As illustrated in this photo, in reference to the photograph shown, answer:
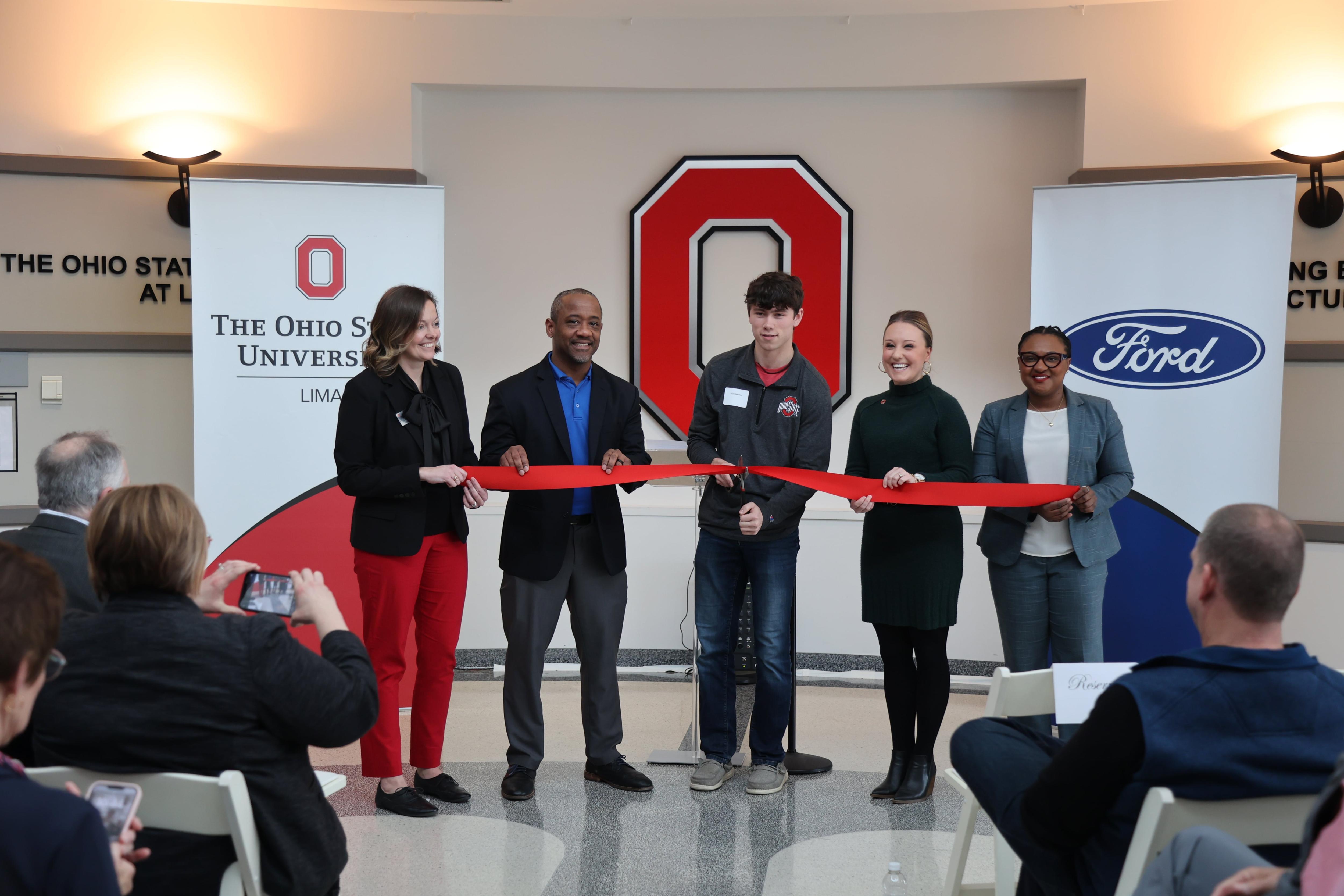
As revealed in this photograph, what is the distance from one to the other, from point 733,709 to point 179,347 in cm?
367

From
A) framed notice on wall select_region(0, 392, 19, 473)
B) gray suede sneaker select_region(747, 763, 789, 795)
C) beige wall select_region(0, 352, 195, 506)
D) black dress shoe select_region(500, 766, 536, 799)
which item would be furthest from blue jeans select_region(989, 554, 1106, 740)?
framed notice on wall select_region(0, 392, 19, 473)

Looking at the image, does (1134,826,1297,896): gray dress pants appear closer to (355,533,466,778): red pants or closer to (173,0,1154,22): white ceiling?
(355,533,466,778): red pants

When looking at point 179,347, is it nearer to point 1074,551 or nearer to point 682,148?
point 682,148

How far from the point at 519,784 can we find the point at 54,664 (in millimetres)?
2471

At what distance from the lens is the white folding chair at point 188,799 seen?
64.1 inches

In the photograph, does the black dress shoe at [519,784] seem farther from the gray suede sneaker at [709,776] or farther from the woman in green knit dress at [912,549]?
the woman in green knit dress at [912,549]

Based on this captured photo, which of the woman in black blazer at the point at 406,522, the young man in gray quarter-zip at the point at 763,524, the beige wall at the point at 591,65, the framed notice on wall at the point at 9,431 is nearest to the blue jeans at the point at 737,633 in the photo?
the young man in gray quarter-zip at the point at 763,524

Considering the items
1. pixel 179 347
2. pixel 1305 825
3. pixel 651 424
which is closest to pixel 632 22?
pixel 651 424

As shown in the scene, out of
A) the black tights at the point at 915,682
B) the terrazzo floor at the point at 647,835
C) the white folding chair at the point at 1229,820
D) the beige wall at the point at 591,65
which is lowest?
the terrazzo floor at the point at 647,835

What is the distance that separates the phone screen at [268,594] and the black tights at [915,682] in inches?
89.9

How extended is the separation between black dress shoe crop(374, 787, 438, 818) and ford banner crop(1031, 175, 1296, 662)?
3.17m

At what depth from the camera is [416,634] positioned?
384cm

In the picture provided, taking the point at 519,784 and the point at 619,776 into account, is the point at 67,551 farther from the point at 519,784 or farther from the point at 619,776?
the point at 619,776

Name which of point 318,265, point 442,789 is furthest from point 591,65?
point 442,789
